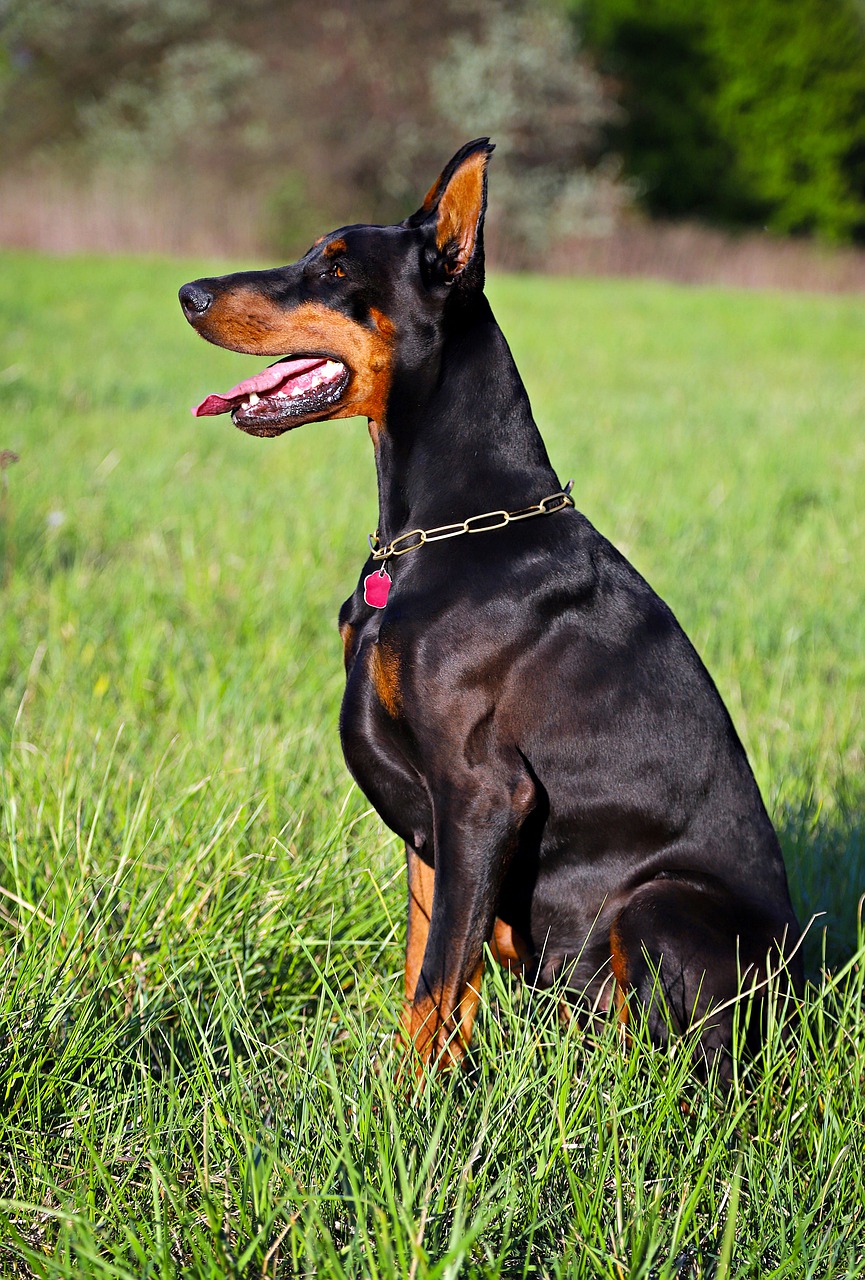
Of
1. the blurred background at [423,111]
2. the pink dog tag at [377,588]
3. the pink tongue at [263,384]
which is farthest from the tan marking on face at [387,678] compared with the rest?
the blurred background at [423,111]

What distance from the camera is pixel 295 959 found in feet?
7.49

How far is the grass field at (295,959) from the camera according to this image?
5.04 feet

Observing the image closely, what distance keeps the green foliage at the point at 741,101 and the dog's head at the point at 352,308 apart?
33180 millimetres

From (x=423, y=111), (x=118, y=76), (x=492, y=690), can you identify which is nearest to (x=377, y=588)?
(x=492, y=690)

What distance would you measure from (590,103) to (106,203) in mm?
14164

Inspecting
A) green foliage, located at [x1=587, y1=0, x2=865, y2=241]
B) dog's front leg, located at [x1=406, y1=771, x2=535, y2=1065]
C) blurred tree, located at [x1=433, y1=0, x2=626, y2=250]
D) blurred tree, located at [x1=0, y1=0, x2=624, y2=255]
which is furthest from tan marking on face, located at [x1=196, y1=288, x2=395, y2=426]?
green foliage, located at [x1=587, y1=0, x2=865, y2=241]

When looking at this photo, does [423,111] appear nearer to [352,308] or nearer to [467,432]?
[352,308]

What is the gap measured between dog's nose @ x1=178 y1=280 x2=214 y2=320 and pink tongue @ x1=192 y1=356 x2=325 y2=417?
0.17 m

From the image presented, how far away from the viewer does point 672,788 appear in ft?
6.88

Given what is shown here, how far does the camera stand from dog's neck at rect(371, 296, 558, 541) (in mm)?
2162

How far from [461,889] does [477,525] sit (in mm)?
693

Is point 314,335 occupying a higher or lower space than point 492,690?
higher

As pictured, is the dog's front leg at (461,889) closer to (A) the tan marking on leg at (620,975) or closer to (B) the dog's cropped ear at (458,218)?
(A) the tan marking on leg at (620,975)

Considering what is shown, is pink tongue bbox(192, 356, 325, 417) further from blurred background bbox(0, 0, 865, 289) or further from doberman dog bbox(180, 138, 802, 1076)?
blurred background bbox(0, 0, 865, 289)
